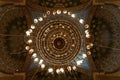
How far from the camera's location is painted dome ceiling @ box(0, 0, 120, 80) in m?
15.6

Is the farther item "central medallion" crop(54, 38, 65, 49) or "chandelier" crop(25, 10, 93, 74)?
"central medallion" crop(54, 38, 65, 49)

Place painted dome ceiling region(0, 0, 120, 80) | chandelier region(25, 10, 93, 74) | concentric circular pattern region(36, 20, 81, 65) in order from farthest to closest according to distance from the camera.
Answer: painted dome ceiling region(0, 0, 120, 80)
concentric circular pattern region(36, 20, 81, 65)
chandelier region(25, 10, 93, 74)

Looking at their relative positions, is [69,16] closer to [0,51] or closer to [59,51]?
[59,51]

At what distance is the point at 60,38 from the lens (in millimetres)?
15688

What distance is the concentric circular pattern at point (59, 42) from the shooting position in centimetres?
1520

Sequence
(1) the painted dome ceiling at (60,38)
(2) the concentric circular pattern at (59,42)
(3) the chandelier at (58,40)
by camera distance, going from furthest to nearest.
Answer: (1) the painted dome ceiling at (60,38) → (2) the concentric circular pattern at (59,42) → (3) the chandelier at (58,40)

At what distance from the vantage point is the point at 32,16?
16.6 meters

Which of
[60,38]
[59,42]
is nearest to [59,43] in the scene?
[59,42]

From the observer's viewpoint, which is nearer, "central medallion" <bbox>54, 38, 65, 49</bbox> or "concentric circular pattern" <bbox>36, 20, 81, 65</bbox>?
"concentric circular pattern" <bbox>36, 20, 81, 65</bbox>

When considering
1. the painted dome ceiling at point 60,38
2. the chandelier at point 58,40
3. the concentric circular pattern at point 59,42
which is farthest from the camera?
the painted dome ceiling at point 60,38

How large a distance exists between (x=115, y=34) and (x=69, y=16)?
9.12ft

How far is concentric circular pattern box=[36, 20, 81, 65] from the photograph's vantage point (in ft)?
49.9

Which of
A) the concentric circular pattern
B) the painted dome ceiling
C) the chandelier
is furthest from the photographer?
the painted dome ceiling

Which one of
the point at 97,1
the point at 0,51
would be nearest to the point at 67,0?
the point at 97,1
